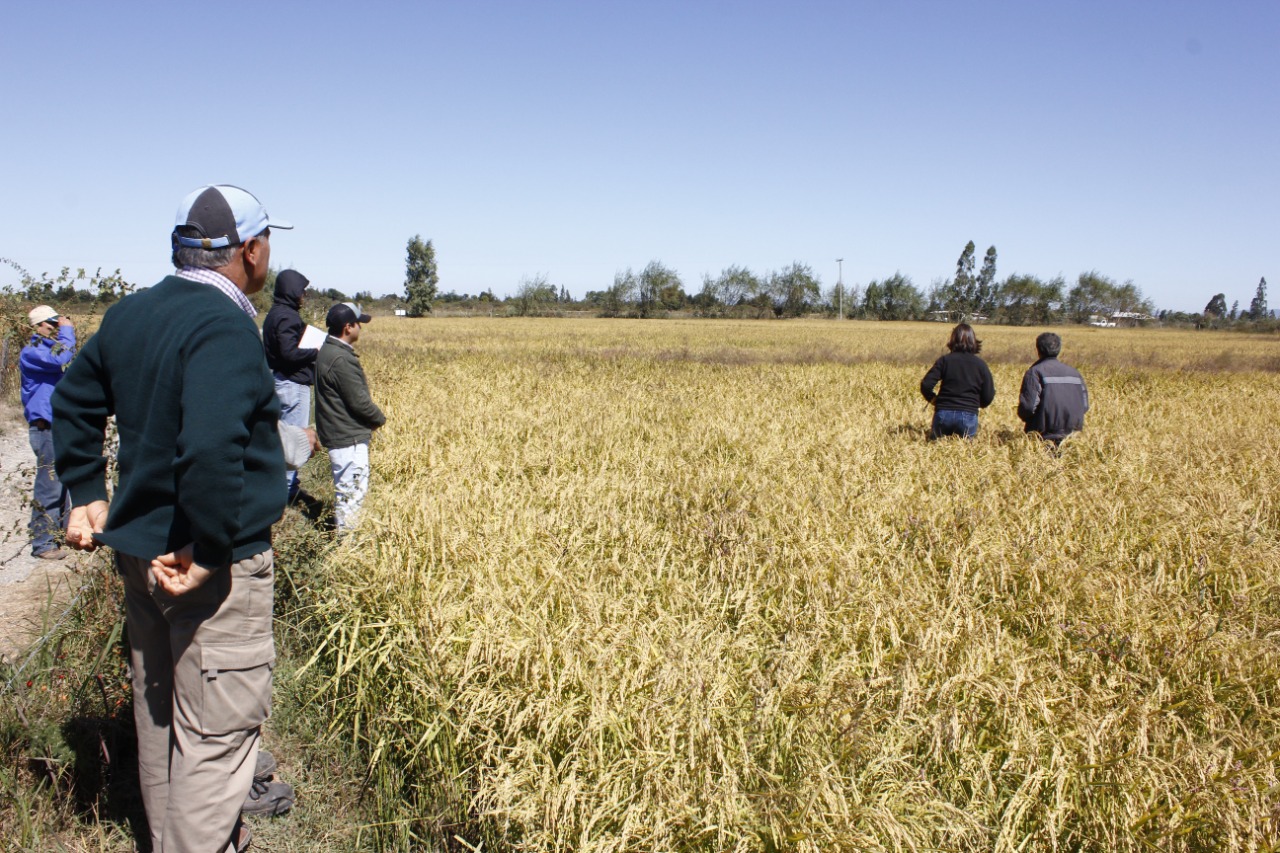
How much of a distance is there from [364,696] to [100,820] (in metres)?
0.98

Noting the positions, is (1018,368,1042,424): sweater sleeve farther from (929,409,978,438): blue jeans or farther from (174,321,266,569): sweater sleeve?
(174,321,266,569): sweater sleeve

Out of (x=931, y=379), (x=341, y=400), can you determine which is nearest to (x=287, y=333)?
(x=341, y=400)

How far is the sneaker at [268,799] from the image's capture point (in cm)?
267

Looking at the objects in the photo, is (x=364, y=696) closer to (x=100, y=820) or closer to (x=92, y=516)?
(x=100, y=820)

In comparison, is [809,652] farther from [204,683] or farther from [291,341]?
[291,341]

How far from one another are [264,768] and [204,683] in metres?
1.02

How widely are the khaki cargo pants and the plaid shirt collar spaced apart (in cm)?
81

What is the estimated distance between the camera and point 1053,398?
7.09 metres

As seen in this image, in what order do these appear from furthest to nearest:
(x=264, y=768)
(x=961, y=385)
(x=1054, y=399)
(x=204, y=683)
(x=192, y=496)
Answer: (x=961, y=385), (x=1054, y=399), (x=264, y=768), (x=204, y=683), (x=192, y=496)

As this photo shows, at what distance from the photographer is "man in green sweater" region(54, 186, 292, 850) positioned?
1891 mm

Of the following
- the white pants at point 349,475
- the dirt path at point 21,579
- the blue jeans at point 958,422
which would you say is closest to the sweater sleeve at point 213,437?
the dirt path at point 21,579

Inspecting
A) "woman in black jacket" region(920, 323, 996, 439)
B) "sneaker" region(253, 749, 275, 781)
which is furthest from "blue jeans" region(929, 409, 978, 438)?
"sneaker" region(253, 749, 275, 781)

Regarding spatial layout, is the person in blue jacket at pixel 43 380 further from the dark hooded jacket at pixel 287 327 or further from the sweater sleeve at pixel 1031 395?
the sweater sleeve at pixel 1031 395

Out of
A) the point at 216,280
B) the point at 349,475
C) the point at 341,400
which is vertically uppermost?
the point at 216,280
